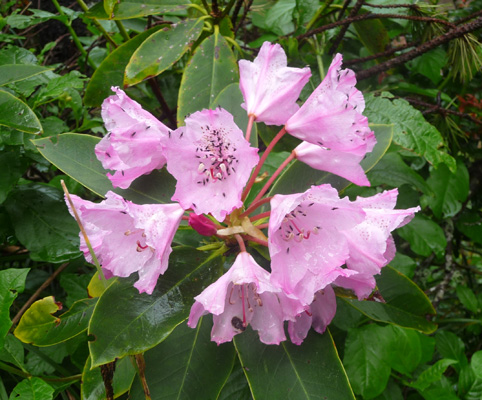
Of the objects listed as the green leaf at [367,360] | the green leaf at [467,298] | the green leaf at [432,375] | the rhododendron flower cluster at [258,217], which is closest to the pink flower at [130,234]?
the rhododendron flower cluster at [258,217]

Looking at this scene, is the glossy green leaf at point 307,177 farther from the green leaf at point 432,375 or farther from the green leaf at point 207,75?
the green leaf at point 432,375

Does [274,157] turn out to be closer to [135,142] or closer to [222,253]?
[222,253]

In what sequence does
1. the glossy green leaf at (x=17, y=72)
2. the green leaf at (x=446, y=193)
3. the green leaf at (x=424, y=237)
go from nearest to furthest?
the glossy green leaf at (x=17, y=72) → the green leaf at (x=424, y=237) → the green leaf at (x=446, y=193)

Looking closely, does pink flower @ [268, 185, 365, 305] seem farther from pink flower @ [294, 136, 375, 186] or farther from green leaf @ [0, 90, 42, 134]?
green leaf @ [0, 90, 42, 134]

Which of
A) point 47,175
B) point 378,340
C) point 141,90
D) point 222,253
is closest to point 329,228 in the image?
point 222,253

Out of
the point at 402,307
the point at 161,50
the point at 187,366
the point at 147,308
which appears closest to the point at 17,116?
the point at 161,50
